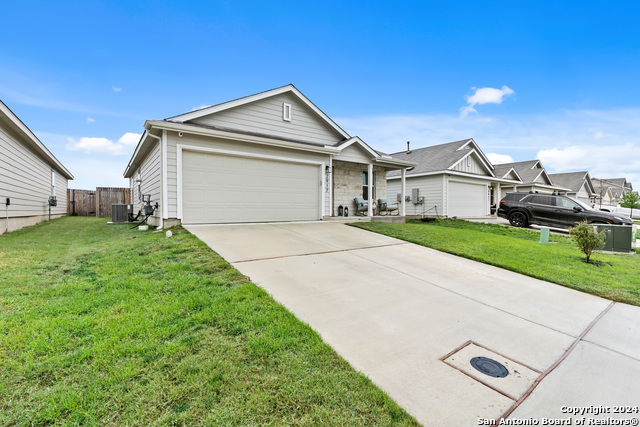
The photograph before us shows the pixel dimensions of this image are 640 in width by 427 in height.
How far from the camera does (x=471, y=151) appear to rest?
54.8 ft

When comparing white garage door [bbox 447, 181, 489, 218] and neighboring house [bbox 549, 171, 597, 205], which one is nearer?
white garage door [bbox 447, 181, 489, 218]

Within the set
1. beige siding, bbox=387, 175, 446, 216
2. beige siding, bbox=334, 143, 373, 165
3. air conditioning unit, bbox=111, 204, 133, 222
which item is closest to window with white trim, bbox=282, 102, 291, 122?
beige siding, bbox=334, 143, 373, 165

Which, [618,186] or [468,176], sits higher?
[618,186]

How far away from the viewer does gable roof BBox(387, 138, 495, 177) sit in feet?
53.5

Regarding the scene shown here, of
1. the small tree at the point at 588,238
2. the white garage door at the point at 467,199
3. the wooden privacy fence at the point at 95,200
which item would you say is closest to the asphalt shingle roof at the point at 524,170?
the white garage door at the point at 467,199

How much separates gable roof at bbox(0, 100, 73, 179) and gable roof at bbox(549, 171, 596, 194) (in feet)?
129

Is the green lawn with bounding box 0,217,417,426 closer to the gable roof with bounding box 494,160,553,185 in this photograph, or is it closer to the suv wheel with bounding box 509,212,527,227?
the suv wheel with bounding box 509,212,527,227

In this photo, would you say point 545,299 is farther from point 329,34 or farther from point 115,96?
point 115,96

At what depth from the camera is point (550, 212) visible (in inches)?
469

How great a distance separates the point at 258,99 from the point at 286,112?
1198 mm

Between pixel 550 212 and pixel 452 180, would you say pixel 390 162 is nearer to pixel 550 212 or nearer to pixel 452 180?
pixel 452 180

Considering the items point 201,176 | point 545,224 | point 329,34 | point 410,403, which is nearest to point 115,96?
point 201,176

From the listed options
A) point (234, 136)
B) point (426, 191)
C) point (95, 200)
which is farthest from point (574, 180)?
point (95, 200)

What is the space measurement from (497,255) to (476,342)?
4.41 m
